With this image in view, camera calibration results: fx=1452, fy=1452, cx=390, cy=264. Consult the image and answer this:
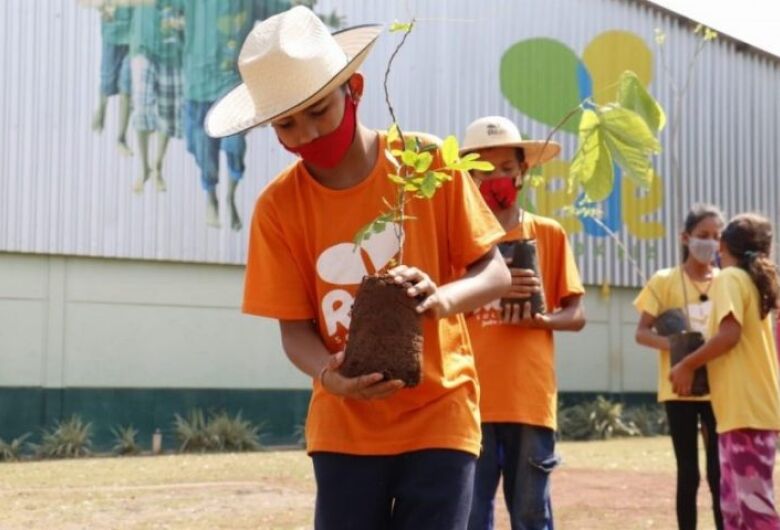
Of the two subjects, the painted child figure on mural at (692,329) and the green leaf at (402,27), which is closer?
the green leaf at (402,27)

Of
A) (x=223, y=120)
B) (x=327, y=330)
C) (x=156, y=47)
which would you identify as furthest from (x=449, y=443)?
(x=156, y=47)

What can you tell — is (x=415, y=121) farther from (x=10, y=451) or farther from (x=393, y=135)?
(x=393, y=135)

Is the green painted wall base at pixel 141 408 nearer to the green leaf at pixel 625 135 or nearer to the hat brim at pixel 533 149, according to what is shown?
the hat brim at pixel 533 149

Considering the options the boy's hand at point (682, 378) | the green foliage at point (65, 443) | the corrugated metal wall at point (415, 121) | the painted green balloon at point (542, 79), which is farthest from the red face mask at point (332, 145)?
the painted green balloon at point (542, 79)

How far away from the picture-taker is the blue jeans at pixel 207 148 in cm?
2078

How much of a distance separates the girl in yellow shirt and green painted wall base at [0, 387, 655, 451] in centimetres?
1407

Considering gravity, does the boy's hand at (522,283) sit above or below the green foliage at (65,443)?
above

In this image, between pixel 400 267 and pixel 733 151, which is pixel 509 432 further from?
pixel 733 151

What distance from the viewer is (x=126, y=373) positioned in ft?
67.4

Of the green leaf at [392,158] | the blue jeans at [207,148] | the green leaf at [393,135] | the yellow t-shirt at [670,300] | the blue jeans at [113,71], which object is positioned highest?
the blue jeans at [113,71]

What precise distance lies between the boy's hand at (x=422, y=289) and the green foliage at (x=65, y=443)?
15.9m

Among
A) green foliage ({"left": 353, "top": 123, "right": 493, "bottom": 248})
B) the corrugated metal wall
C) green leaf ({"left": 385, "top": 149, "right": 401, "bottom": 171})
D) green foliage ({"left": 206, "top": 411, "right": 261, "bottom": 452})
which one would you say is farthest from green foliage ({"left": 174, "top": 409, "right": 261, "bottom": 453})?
green foliage ({"left": 353, "top": 123, "right": 493, "bottom": 248})

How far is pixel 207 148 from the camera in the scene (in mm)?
20984

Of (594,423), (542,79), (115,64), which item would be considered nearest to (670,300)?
(115,64)
